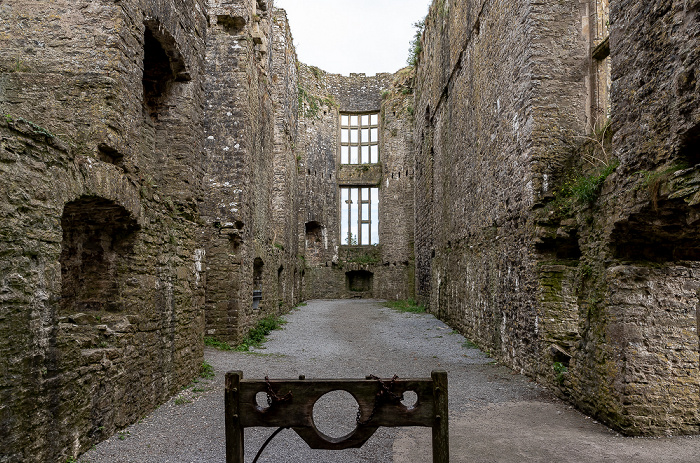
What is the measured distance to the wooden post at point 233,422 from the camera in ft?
10.1

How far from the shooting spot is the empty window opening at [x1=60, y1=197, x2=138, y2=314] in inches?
187

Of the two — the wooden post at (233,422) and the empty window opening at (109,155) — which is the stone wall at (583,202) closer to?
the wooden post at (233,422)

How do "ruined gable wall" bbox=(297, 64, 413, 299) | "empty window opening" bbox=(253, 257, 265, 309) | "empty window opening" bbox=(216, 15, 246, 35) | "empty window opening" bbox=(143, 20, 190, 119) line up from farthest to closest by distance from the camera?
"ruined gable wall" bbox=(297, 64, 413, 299) → "empty window opening" bbox=(253, 257, 265, 309) → "empty window opening" bbox=(216, 15, 246, 35) → "empty window opening" bbox=(143, 20, 190, 119)

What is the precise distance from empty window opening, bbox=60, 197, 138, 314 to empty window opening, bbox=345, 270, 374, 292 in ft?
74.0

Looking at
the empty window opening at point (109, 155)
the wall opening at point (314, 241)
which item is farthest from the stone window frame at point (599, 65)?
the wall opening at point (314, 241)

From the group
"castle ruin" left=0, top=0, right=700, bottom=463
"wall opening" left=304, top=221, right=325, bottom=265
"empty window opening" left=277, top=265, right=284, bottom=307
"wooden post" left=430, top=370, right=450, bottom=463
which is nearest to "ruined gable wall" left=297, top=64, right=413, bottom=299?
"wall opening" left=304, top=221, right=325, bottom=265

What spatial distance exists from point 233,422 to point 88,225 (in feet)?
9.17

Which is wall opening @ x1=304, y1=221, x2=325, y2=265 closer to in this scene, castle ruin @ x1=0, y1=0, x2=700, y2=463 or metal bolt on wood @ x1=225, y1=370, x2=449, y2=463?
castle ruin @ x1=0, y1=0, x2=700, y2=463

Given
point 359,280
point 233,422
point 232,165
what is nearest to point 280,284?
point 232,165

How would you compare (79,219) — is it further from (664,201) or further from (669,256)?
(669,256)

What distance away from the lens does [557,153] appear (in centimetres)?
682

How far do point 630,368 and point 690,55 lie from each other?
277 cm

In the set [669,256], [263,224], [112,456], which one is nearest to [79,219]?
[112,456]

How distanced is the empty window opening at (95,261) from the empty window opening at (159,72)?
2214 mm
